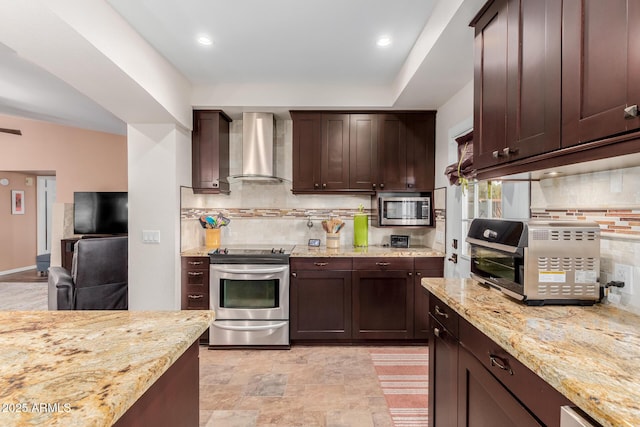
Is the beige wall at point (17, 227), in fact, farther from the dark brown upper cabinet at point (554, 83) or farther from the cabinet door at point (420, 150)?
the dark brown upper cabinet at point (554, 83)

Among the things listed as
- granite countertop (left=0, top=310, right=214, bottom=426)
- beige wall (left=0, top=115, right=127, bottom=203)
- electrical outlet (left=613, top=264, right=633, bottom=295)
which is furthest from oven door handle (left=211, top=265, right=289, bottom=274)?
beige wall (left=0, top=115, right=127, bottom=203)

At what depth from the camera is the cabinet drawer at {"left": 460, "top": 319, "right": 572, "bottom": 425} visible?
86 cm

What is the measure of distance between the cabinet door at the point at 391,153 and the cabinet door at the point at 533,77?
78.5 inches

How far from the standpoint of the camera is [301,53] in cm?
271

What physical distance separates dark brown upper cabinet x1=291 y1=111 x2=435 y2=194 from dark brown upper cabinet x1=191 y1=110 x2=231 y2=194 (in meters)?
0.84

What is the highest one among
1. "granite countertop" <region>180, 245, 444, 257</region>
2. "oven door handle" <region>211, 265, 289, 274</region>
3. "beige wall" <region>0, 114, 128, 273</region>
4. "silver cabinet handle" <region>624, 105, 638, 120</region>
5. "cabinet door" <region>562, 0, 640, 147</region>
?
"beige wall" <region>0, 114, 128, 273</region>

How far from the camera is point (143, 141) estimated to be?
3.17 meters

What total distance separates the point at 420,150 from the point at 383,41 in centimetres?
136

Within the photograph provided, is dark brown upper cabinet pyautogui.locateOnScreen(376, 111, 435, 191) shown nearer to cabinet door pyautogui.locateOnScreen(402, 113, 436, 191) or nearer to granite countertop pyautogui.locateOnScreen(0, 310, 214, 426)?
cabinet door pyautogui.locateOnScreen(402, 113, 436, 191)

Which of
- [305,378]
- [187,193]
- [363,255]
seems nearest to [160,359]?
[305,378]

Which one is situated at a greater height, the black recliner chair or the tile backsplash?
the tile backsplash

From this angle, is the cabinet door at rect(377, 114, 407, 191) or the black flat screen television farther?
the black flat screen television

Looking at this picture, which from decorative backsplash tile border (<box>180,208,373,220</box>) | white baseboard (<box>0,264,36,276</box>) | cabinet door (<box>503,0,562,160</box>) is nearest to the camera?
cabinet door (<box>503,0,562,160</box>)

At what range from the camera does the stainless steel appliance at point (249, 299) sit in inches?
122
